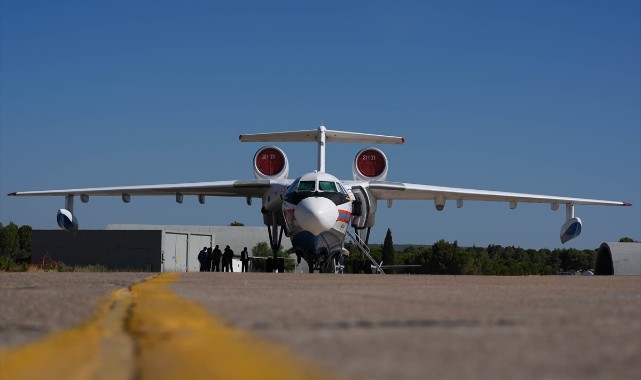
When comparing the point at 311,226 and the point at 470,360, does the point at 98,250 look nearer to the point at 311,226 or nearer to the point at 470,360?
the point at 311,226

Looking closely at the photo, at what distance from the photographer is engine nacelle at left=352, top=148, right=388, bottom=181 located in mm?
24969

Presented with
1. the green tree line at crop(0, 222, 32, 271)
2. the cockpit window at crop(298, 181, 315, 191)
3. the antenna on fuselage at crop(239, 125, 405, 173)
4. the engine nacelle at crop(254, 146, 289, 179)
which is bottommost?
the green tree line at crop(0, 222, 32, 271)

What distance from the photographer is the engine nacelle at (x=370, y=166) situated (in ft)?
81.9

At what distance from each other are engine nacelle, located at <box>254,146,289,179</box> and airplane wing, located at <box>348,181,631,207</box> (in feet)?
7.63

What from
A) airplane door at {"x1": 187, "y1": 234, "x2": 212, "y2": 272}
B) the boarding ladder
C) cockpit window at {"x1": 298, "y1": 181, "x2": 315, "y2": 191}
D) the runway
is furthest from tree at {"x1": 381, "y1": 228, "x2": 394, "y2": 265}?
the runway

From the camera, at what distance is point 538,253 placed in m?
114

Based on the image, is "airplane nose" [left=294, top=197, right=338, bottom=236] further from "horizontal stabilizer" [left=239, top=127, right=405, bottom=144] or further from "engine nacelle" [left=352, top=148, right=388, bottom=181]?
"horizontal stabilizer" [left=239, top=127, right=405, bottom=144]

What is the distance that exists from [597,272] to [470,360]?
26.6 metres

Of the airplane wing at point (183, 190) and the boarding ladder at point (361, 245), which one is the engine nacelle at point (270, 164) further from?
the boarding ladder at point (361, 245)

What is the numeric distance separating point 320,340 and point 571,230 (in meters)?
24.2

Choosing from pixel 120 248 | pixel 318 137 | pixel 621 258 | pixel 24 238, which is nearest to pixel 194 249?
pixel 120 248

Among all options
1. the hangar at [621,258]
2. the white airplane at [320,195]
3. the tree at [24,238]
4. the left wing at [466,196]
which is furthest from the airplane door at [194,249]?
the tree at [24,238]

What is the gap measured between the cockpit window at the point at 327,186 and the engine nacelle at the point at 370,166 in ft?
15.6

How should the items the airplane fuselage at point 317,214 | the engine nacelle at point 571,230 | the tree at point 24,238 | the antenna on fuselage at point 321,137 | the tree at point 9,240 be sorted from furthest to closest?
the tree at point 24,238, the tree at point 9,240, the antenna on fuselage at point 321,137, the engine nacelle at point 571,230, the airplane fuselage at point 317,214
